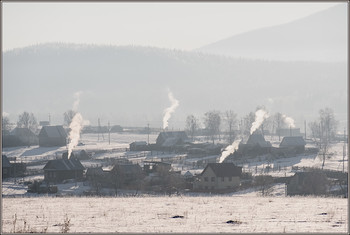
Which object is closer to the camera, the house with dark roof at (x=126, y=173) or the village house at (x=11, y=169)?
the house with dark roof at (x=126, y=173)

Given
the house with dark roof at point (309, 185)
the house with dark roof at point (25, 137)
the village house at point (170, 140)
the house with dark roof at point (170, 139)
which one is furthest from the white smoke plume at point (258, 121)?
the house with dark roof at point (309, 185)

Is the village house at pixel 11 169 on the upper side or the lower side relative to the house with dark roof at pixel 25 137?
lower

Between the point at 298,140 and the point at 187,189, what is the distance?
51.0 metres

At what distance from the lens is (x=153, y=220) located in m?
19.6

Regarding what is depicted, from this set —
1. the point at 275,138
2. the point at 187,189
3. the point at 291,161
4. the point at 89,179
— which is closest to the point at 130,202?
the point at 187,189

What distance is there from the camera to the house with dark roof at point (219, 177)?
6562 cm

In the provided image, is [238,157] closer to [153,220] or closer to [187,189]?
[187,189]

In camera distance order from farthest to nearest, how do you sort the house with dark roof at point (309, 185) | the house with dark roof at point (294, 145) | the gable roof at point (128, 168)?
the house with dark roof at point (294, 145)
the gable roof at point (128, 168)
the house with dark roof at point (309, 185)

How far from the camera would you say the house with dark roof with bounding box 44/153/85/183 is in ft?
246

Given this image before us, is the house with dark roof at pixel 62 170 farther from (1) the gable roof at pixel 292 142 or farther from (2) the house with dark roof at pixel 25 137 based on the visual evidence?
(2) the house with dark roof at pixel 25 137

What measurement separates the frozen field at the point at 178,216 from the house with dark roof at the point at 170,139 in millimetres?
89860

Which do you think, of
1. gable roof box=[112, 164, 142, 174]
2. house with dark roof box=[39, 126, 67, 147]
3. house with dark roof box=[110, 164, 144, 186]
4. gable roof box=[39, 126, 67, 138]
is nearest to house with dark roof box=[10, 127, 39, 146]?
house with dark roof box=[39, 126, 67, 147]

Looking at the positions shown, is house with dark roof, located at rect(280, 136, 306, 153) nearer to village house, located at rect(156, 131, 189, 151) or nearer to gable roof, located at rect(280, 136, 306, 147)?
gable roof, located at rect(280, 136, 306, 147)

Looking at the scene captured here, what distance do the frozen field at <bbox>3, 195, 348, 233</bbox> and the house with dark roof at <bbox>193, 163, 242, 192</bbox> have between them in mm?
39226
